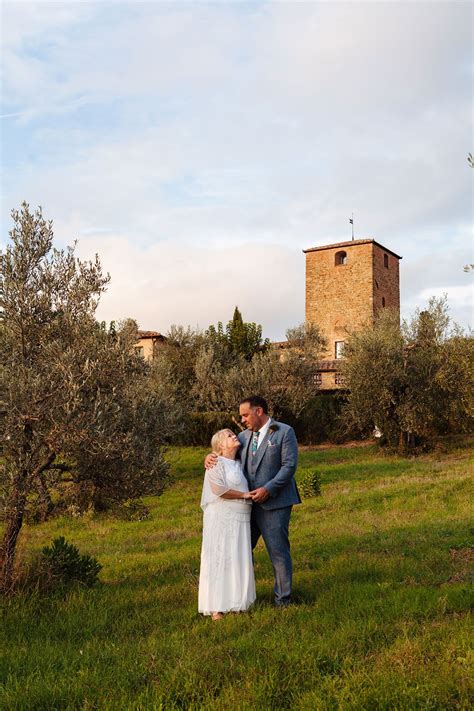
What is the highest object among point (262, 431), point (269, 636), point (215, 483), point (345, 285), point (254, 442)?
point (345, 285)

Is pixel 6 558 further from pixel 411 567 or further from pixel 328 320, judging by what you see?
pixel 328 320

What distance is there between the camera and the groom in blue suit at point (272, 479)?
7133 mm

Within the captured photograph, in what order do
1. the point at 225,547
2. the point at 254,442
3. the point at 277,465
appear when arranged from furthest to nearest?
the point at 254,442 < the point at 277,465 < the point at 225,547

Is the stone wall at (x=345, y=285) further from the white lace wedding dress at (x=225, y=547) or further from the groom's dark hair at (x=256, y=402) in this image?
the white lace wedding dress at (x=225, y=547)

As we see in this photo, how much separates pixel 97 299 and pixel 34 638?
4681 millimetres

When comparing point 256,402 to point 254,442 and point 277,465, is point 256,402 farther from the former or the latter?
point 277,465

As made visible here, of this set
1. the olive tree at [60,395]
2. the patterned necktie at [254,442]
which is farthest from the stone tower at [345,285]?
the patterned necktie at [254,442]

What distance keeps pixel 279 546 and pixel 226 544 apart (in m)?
0.63

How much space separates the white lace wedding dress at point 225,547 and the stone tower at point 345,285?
143ft

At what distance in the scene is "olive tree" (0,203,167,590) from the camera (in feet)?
26.1

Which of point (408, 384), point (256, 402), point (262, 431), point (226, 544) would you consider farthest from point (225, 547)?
point (408, 384)

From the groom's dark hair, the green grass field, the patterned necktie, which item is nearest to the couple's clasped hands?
the patterned necktie

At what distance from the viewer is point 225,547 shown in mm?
6898

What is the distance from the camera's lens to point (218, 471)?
704 cm
